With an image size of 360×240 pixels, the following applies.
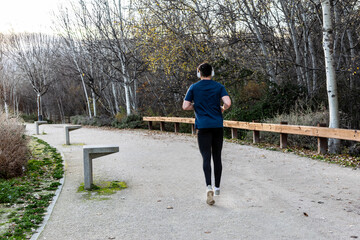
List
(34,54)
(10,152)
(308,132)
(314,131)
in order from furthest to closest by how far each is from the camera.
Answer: (34,54), (308,132), (314,131), (10,152)

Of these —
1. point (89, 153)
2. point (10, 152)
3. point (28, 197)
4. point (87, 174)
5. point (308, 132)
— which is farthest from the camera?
point (308, 132)

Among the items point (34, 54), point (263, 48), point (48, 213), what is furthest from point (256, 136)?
point (34, 54)

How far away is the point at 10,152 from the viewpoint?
341 inches

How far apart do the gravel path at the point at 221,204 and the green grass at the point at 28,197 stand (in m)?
0.25

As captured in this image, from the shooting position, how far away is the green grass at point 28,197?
16.4 feet

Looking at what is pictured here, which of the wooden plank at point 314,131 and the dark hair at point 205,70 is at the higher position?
the dark hair at point 205,70

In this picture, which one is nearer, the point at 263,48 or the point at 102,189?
the point at 102,189

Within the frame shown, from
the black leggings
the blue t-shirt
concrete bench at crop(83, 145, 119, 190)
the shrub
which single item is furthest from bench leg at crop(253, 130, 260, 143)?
the blue t-shirt

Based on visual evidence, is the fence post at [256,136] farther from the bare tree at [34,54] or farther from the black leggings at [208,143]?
the bare tree at [34,54]

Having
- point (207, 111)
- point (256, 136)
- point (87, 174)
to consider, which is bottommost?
point (87, 174)

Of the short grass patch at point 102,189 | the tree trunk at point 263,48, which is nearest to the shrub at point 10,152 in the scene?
the short grass patch at point 102,189

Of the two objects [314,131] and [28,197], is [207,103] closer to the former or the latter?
[28,197]

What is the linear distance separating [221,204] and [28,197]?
3.37 metres

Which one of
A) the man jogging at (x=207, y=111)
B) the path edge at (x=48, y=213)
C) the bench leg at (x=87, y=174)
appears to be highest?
the man jogging at (x=207, y=111)
